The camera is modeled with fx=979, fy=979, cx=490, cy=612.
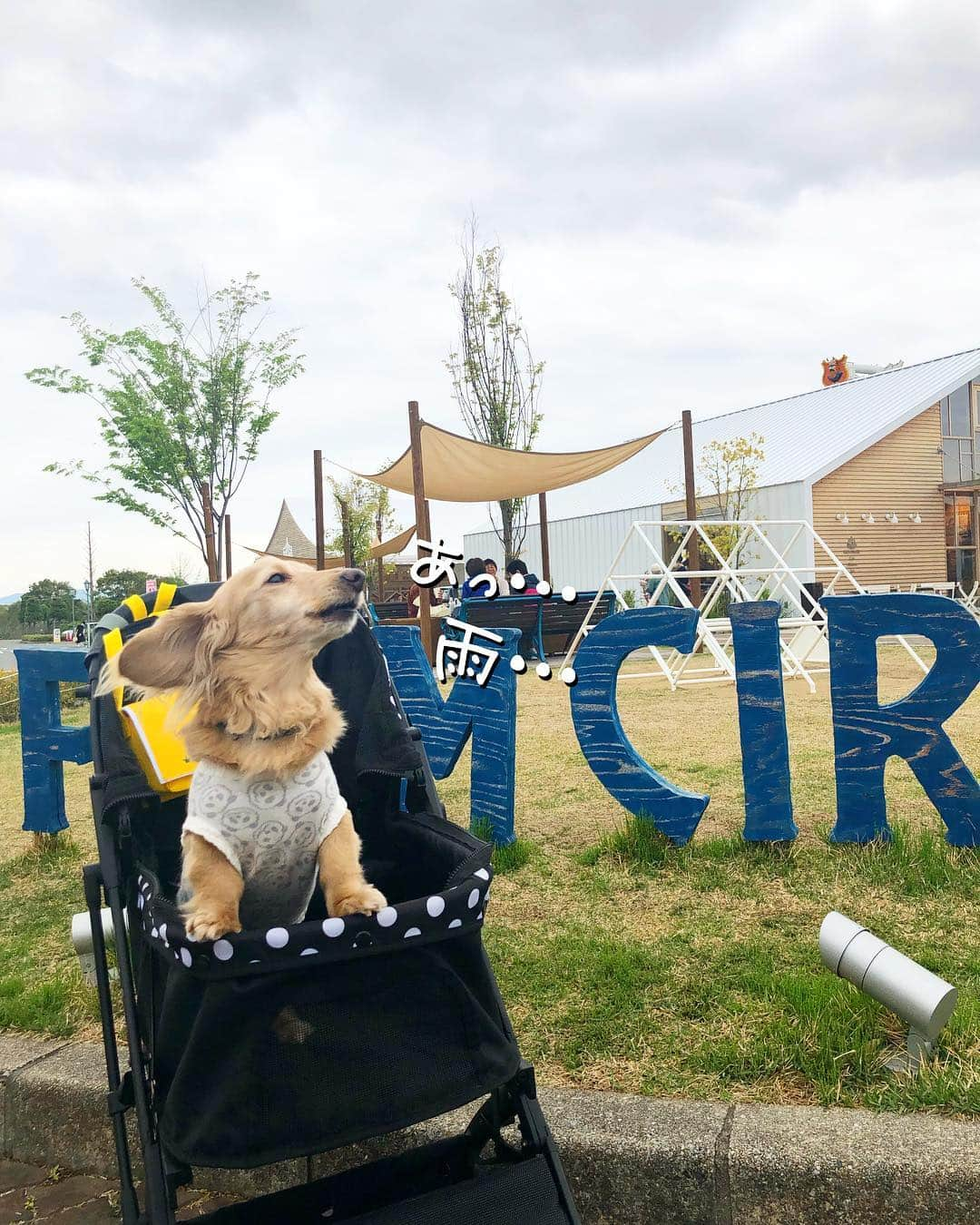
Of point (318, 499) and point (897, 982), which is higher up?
point (318, 499)

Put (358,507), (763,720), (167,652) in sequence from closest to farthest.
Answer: (167,652)
(763,720)
(358,507)

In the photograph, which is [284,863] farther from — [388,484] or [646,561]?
[646,561]

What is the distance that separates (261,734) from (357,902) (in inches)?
15.1

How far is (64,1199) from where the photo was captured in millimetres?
2465

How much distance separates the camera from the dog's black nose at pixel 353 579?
6.85ft

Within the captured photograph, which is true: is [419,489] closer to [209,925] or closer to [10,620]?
[209,925]

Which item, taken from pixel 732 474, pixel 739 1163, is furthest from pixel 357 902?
pixel 732 474

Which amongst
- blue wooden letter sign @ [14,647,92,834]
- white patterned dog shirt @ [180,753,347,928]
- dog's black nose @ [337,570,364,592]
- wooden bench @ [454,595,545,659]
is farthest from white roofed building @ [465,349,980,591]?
white patterned dog shirt @ [180,753,347,928]

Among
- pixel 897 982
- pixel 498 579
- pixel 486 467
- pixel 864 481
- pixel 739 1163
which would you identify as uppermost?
pixel 864 481

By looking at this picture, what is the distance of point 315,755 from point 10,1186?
5.19 ft

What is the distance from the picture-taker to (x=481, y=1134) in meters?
2.08

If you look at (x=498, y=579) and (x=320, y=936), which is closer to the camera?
(x=320, y=936)

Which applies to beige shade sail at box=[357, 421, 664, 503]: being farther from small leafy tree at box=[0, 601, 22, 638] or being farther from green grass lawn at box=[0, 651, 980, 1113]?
small leafy tree at box=[0, 601, 22, 638]

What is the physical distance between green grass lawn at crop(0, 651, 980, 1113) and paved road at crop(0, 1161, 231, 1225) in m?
0.49
